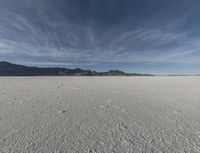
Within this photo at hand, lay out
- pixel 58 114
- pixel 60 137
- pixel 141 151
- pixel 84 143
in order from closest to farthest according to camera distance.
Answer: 1. pixel 141 151
2. pixel 84 143
3. pixel 60 137
4. pixel 58 114

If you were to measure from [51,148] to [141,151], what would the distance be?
119 centimetres

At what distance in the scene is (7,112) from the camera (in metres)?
3.23

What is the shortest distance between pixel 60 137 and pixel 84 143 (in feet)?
1.38

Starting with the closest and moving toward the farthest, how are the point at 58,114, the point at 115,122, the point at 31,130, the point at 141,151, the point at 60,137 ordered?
the point at 141,151 → the point at 60,137 → the point at 31,130 → the point at 115,122 → the point at 58,114

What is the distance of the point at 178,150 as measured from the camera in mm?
1791

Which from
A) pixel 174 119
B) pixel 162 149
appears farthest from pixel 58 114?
pixel 174 119

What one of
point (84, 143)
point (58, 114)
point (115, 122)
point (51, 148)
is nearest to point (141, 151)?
point (84, 143)

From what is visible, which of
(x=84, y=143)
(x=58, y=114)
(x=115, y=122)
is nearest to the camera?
(x=84, y=143)

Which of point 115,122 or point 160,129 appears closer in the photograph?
point 160,129

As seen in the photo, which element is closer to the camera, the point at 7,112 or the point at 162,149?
the point at 162,149

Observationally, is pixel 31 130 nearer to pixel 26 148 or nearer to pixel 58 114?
pixel 26 148

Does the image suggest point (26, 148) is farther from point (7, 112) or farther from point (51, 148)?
point (7, 112)

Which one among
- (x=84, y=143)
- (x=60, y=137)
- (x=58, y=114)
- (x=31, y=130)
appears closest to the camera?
(x=84, y=143)

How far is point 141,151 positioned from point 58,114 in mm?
2071
